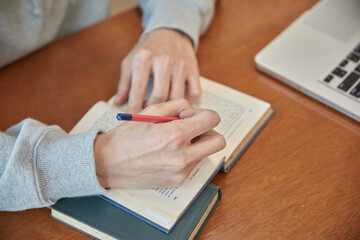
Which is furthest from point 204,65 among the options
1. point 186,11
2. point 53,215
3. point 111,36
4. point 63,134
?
point 53,215

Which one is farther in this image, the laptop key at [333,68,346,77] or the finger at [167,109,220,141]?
the laptop key at [333,68,346,77]

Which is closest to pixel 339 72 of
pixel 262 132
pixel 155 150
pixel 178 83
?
pixel 262 132

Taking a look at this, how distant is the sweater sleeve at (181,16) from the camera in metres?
0.86

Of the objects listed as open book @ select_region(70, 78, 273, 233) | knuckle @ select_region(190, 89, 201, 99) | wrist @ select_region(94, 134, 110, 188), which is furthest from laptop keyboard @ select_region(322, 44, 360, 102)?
wrist @ select_region(94, 134, 110, 188)

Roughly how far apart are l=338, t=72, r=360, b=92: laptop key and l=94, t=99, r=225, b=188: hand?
0.32 meters

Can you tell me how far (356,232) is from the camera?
0.56 m

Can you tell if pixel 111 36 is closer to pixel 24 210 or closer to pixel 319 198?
pixel 24 210

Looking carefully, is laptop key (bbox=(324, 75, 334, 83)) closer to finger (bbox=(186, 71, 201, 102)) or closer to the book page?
the book page

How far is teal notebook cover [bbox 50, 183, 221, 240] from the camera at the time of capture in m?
0.55

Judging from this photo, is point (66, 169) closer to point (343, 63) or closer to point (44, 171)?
point (44, 171)

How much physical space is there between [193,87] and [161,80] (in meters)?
0.07

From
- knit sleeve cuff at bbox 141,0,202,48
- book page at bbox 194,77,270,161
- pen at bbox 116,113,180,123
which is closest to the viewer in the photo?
pen at bbox 116,113,180,123

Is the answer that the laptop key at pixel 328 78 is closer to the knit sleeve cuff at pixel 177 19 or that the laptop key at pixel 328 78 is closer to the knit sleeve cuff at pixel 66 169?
the knit sleeve cuff at pixel 177 19

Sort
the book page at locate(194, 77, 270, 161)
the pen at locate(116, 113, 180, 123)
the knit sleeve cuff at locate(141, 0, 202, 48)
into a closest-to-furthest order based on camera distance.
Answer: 1. the pen at locate(116, 113, 180, 123)
2. the book page at locate(194, 77, 270, 161)
3. the knit sleeve cuff at locate(141, 0, 202, 48)
